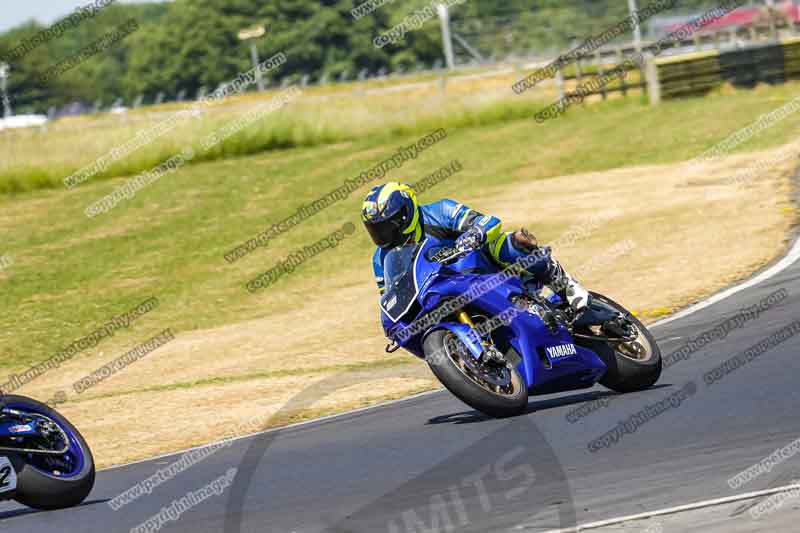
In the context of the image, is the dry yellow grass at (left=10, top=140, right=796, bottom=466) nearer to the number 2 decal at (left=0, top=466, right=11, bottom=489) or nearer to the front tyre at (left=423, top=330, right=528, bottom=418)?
the number 2 decal at (left=0, top=466, right=11, bottom=489)

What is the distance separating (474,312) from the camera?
363 inches

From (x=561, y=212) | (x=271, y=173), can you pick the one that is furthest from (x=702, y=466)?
(x=271, y=173)

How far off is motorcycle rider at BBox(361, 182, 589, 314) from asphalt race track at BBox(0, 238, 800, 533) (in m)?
0.92

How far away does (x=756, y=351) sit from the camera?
35.5 ft

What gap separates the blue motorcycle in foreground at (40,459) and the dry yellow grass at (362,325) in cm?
237

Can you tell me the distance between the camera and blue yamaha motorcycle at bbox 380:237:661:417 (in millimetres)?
8836

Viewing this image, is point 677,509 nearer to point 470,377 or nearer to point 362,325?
point 470,377

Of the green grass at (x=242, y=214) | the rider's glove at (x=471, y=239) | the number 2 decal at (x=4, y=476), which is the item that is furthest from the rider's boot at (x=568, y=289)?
the green grass at (x=242, y=214)

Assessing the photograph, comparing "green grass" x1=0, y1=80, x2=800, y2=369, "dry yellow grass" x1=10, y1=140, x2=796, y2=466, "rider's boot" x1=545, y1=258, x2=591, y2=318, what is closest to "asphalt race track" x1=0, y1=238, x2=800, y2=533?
"rider's boot" x1=545, y1=258, x2=591, y2=318

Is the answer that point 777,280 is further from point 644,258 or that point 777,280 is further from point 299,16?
point 299,16

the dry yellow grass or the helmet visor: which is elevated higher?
the helmet visor

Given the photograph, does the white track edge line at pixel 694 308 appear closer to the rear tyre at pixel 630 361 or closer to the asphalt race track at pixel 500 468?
the asphalt race track at pixel 500 468

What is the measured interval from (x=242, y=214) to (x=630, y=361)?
836 inches

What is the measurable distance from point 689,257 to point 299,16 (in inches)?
3584
